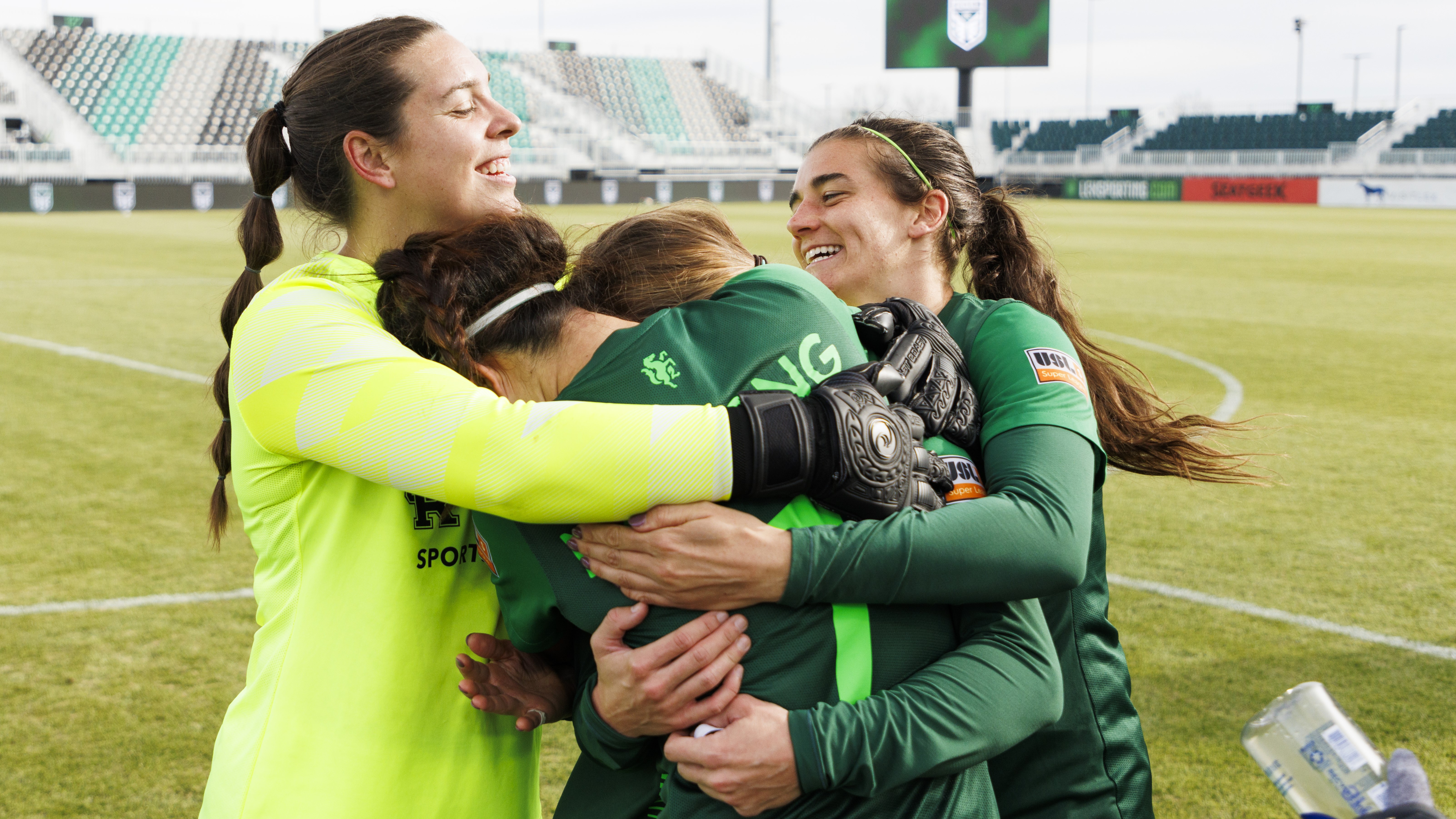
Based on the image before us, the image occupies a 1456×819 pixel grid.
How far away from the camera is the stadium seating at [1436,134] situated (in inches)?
1736

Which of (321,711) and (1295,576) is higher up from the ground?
(321,711)

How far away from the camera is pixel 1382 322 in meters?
12.5

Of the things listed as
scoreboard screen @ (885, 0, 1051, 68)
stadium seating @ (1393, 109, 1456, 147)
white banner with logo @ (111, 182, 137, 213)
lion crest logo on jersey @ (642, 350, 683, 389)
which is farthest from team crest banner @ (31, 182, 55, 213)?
stadium seating @ (1393, 109, 1456, 147)

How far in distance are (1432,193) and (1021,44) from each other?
1517cm

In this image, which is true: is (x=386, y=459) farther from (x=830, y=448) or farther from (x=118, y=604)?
(x=118, y=604)

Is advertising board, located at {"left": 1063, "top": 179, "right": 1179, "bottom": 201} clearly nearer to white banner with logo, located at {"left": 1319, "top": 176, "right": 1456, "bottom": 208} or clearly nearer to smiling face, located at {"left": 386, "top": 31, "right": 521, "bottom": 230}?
white banner with logo, located at {"left": 1319, "top": 176, "right": 1456, "bottom": 208}

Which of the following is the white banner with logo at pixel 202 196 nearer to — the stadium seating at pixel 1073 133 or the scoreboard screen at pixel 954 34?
the scoreboard screen at pixel 954 34

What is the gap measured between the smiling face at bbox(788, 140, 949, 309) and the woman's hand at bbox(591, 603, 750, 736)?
3.78ft

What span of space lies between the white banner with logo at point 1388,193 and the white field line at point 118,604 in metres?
39.7

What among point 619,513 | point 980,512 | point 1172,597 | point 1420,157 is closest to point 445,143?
point 619,513

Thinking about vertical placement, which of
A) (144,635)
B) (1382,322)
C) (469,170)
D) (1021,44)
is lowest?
(144,635)

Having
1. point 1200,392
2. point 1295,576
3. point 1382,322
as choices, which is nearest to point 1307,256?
point 1382,322

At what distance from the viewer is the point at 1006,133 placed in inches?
2269

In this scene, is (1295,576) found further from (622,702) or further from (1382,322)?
(1382,322)
